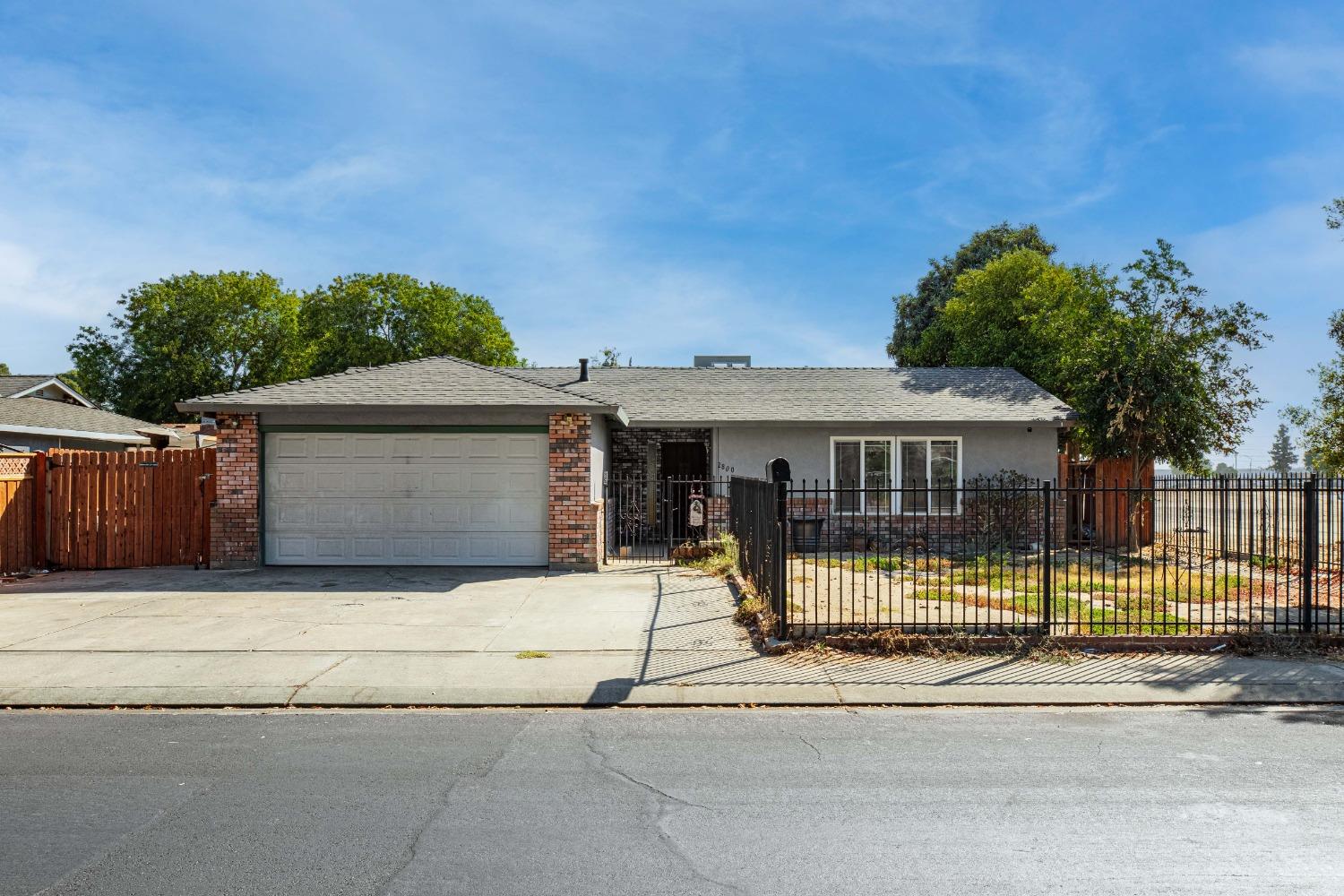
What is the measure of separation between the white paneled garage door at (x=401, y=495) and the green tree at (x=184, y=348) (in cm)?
3001

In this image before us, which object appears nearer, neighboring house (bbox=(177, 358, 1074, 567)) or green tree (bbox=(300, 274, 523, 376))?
neighboring house (bbox=(177, 358, 1074, 567))

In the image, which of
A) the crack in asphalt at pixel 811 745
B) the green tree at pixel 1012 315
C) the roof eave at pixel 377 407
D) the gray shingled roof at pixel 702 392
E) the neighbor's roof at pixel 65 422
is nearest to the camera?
the crack in asphalt at pixel 811 745

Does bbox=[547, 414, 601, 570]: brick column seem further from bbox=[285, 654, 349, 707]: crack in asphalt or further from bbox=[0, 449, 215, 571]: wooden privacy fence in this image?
bbox=[285, 654, 349, 707]: crack in asphalt

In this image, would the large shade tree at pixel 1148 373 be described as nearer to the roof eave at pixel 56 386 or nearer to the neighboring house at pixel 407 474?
the neighboring house at pixel 407 474

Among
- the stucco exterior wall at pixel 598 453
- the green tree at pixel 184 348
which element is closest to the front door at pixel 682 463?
the stucco exterior wall at pixel 598 453

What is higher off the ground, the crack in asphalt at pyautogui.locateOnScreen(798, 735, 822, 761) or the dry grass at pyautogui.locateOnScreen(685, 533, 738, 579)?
the dry grass at pyautogui.locateOnScreen(685, 533, 738, 579)

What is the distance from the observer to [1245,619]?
32.4 feet

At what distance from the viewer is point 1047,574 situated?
28.6 ft

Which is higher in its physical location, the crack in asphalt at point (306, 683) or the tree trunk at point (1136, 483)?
the tree trunk at point (1136, 483)

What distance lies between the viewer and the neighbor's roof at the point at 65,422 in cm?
2034

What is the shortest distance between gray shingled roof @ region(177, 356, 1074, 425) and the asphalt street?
25.5 feet

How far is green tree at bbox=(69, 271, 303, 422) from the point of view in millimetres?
40406

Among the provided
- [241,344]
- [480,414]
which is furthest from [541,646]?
[241,344]

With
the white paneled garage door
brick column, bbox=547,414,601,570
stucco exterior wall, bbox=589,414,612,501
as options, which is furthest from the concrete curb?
stucco exterior wall, bbox=589,414,612,501
